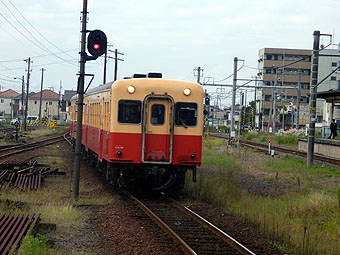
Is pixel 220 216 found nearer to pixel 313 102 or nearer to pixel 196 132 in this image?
pixel 196 132

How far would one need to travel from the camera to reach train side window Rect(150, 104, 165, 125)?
40.3ft


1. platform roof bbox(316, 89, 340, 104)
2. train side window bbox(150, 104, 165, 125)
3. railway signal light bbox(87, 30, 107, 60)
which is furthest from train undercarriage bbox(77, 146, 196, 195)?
platform roof bbox(316, 89, 340, 104)

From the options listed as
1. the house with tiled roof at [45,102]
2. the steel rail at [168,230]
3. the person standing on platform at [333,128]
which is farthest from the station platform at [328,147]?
the house with tiled roof at [45,102]

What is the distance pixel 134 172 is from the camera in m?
12.6

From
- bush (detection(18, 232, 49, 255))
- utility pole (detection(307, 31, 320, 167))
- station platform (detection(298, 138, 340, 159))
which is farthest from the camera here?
station platform (detection(298, 138, 340, 159))

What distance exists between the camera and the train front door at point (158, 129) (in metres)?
12.2

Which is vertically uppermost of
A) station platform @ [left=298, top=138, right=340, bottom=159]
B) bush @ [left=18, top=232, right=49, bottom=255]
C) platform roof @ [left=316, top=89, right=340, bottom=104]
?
platform roof @ [left=316, top=89, right=340, bottom=104]

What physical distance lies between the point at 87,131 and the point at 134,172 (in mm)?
6403

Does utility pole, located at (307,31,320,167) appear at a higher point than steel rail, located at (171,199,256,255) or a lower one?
higher

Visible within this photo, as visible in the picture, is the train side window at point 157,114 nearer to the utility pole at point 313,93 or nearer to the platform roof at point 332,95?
the utility pole at point 313,93

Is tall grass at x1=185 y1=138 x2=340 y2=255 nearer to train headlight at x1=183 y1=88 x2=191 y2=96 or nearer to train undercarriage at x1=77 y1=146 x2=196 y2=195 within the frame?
train undercarriage at x1=77 y1=146 x2=196 y2=195

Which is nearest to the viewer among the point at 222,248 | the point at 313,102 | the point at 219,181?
the point at 222,248

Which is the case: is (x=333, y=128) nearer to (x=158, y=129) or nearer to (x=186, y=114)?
(x=186, y=114)

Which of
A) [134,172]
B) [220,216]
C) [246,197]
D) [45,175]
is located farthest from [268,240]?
[45,175]
